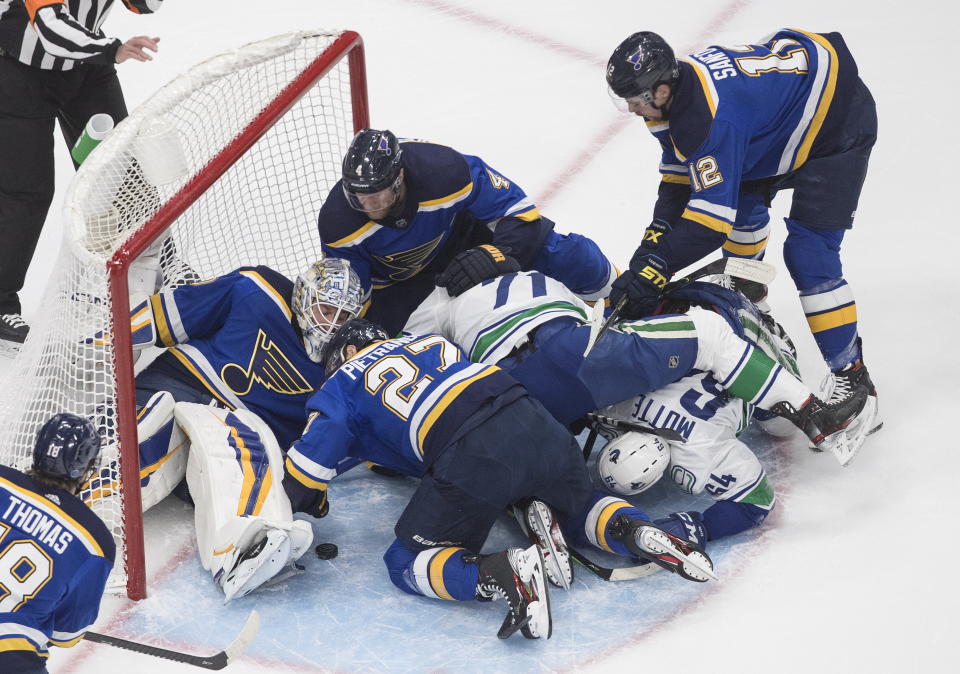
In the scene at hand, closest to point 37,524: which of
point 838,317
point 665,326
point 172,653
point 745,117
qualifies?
point 172,653

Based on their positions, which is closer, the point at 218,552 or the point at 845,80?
the point at 218,552

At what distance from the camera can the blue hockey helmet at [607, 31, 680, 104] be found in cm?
349

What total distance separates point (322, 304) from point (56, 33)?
1155 millimetres

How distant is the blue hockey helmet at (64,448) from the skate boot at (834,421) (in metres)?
1.72

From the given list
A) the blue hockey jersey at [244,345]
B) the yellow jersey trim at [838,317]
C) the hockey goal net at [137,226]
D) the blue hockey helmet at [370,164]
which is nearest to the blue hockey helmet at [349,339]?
the blue hockey jersey at [244,345]

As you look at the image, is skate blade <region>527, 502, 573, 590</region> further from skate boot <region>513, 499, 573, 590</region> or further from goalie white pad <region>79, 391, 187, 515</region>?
goalie white pad <region>79, 391, 187, 515</region>

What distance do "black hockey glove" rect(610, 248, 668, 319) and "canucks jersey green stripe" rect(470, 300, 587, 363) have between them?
0.56 feet

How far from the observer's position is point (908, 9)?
6105 millimetres

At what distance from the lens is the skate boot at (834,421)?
3.45m

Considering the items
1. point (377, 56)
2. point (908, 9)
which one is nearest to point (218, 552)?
point (377, 56)

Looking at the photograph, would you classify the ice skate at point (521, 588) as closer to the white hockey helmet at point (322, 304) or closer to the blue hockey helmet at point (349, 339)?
the blue hockey helmet at point (349, 339)

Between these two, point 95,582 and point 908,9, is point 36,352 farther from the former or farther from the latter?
point 908,9

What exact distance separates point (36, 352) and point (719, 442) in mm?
1663

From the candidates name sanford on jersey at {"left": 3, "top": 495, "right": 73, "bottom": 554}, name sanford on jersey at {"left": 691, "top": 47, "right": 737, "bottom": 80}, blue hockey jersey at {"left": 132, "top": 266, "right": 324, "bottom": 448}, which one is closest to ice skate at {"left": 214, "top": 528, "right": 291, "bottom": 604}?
blue hockey jersey at {"left": 132, "top": 266, "right": 324, "bottom": 448}
